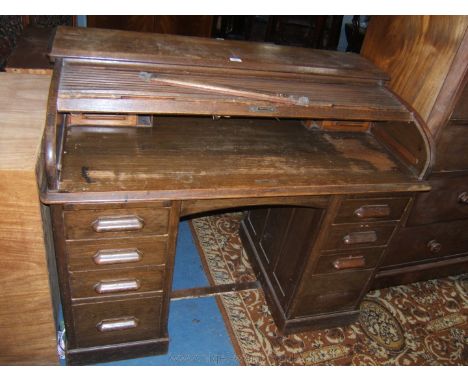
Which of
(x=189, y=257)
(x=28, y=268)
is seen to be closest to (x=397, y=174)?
(x=189, y=257)

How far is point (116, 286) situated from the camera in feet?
5.25

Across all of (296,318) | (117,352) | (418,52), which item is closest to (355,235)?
(296,318)

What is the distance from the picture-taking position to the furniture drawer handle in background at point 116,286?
1.58m

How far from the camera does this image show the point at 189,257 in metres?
2.56

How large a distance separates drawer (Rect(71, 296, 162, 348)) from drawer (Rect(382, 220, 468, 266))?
143 centimetres

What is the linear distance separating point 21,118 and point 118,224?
53 centimetres

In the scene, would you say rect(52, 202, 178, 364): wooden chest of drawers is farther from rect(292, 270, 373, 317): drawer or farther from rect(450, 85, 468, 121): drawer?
rect(450, 85, 468, 121): drawer

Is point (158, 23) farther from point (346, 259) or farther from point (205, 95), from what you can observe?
point (346, 259)

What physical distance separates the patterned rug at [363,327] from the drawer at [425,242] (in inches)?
10.9

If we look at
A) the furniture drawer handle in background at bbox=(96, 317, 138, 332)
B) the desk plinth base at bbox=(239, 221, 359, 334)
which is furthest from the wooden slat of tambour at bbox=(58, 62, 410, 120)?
the desk plinth base at bbox=(239, 221, 359, 334)

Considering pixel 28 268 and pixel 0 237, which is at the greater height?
pixel 0 237

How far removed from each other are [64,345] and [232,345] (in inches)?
33.1

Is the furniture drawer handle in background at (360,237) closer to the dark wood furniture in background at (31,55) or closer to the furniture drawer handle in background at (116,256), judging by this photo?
the furniture drawer handle in background at (116,256)

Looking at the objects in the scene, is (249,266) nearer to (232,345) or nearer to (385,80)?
(232,345)
